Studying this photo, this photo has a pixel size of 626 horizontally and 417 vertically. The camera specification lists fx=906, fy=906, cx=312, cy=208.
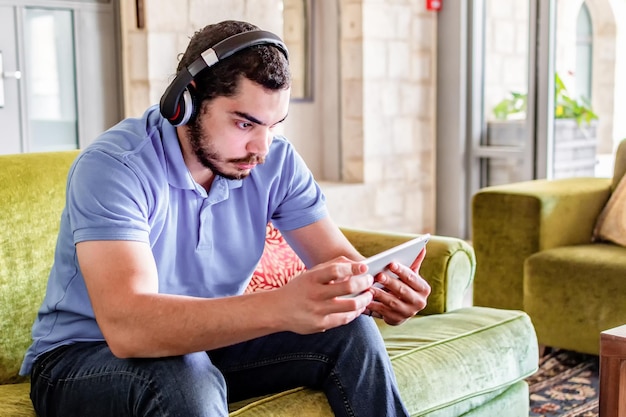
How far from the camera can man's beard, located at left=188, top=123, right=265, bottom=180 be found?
62.1 inches

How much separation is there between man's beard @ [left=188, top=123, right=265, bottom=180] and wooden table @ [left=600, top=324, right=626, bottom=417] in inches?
31.5

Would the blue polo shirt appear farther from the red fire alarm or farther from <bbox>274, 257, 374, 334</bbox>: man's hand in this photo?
the red fire alarm

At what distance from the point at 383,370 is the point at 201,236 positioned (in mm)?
407

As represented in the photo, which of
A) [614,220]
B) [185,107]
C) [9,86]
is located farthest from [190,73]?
[9,86]

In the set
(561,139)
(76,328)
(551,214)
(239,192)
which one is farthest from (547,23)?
(76,328)

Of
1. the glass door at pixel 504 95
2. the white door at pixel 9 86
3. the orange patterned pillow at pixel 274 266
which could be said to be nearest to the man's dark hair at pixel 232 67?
the orange patterned pillow at pixel 274 266

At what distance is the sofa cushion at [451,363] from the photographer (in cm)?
166

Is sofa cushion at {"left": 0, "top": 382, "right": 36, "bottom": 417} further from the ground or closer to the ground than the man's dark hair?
closer to the ground

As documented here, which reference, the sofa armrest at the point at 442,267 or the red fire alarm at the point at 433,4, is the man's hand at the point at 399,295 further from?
the red fire alarm at the point at 433,4

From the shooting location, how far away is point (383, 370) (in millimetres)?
1623

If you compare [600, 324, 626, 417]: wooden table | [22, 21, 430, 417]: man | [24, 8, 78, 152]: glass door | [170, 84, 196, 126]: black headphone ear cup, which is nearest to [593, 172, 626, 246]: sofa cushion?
[600, 324, 626, 417]: wooden table

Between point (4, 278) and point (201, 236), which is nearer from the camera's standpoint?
point (201, 236)

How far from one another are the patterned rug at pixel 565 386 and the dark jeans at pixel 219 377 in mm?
1113

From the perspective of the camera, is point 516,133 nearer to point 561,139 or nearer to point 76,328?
point 561,139
